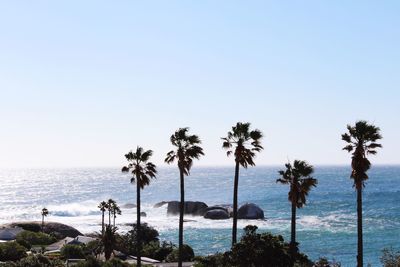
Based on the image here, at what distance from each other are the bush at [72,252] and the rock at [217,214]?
75.8 metres

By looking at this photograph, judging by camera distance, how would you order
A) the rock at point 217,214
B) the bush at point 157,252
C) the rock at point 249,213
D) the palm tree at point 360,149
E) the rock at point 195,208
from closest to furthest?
the palm tree at point 360,149 → the bush at point 157,252 → the rock at point 249,213 → the rock at point 217,214 → the rock at point 195,208

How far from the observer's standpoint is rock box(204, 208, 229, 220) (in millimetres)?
137625

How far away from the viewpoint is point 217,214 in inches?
5438

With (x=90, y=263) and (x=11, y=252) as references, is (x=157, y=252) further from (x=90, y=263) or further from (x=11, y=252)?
(x=90, y=263)

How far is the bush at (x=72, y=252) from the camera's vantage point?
63281 mm

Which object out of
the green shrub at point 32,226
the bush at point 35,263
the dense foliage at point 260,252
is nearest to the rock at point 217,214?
the green shrub at point 32,226

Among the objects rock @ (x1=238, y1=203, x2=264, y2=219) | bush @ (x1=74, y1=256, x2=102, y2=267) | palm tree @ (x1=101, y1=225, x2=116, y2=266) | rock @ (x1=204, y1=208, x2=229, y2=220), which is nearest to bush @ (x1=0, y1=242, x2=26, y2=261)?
palm tree @ (x1=101, y1=225, x2=116, y2=266)

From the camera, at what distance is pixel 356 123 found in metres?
39.8

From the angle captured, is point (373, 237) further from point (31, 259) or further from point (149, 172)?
point (31, 259)

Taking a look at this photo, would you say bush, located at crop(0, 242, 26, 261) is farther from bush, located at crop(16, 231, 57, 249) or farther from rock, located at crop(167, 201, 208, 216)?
rock, located at crop(167, 201, 208, 216)

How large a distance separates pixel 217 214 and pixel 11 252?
8272 cm

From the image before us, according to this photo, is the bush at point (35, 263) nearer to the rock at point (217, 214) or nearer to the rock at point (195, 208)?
the rock at point (217, 214)

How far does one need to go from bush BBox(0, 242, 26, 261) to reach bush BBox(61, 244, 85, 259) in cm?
467

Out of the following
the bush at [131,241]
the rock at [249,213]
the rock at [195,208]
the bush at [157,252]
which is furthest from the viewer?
the rock at [195,208]
